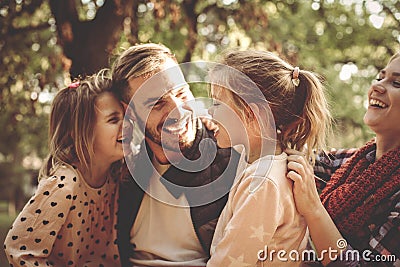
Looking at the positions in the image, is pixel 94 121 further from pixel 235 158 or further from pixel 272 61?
pixel 272 61

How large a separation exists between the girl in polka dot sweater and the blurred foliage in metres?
1.65

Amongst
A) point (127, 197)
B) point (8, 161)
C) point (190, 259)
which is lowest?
point (8, 161)

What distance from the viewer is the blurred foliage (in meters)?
4.47

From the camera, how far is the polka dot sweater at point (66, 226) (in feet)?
7.38

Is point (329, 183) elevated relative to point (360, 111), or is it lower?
elevated

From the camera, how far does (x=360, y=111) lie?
8.77m

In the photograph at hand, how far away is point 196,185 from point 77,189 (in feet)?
1.66

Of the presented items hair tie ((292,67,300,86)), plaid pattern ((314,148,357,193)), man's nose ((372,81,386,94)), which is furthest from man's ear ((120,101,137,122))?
man's nose ((372,81,386,94))

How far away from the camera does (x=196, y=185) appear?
2.36 meters

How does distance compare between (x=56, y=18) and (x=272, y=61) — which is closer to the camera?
(x=272, y=61)

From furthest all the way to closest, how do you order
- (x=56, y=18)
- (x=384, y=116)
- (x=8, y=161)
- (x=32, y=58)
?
(x=8, y=161)
(x=32, y=58)
(x=56, y=18)
(x=384, y=116)

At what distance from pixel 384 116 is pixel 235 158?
2.11ft

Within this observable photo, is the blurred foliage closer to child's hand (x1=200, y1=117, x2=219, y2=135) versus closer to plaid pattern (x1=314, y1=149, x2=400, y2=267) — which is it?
child's hand (x1=200, y1=117, x2=219, y2=135)

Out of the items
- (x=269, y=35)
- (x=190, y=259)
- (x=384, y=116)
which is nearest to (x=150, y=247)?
(x=190, y=259)
